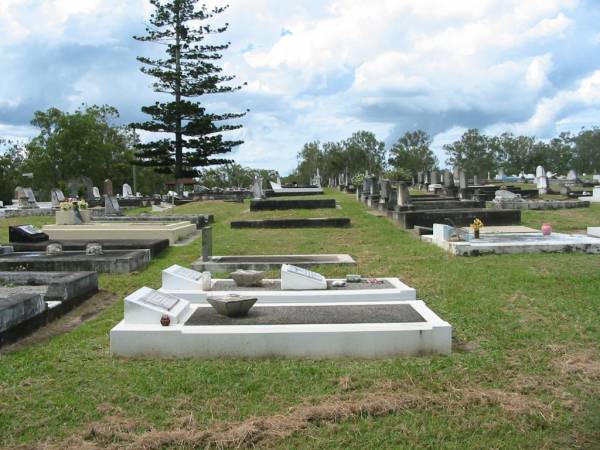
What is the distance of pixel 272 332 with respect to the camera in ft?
16.1

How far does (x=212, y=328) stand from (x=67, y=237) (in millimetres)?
10192

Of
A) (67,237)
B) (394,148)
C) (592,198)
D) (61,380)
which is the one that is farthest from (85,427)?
(394,148)

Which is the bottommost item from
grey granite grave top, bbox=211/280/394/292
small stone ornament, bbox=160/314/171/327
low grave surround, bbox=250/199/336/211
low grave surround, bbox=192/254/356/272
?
low grave surround, bbox=192/254/356/272

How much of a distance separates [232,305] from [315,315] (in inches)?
33.0

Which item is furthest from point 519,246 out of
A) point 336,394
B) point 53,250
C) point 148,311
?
point 53,250

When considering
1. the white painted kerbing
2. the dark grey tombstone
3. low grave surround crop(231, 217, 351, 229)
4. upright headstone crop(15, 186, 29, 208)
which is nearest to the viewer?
the white painted kerbing

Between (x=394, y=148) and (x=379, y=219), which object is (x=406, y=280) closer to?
(x=379, y=219)

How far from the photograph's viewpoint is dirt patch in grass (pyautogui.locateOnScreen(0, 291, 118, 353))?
5.46m

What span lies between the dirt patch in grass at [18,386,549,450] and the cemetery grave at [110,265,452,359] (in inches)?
34.9

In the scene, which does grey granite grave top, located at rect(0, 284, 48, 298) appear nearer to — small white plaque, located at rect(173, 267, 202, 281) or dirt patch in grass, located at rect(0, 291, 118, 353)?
dirt patch in grass, located at rect(0, 291, 118, 353)

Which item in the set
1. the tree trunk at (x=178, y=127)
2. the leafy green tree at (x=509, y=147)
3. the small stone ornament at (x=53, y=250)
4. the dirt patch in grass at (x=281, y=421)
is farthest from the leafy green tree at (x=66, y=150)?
the leafy green tree at (x=509, y=147)

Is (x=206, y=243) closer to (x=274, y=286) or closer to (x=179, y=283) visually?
(x=179, y=283)

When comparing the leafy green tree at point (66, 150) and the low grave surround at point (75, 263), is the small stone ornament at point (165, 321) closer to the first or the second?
the low grave surround at point (75, 263)

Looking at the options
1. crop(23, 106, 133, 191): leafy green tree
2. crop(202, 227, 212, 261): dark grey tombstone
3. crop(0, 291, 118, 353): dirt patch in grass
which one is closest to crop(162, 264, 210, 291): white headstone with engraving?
crop(0, 291, 118, 353): dirt patch in grass
